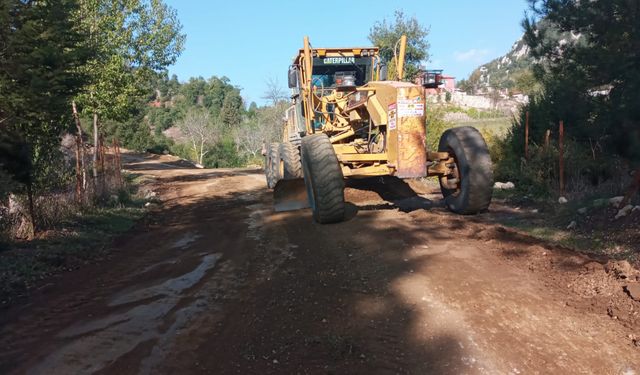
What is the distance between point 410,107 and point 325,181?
1.69 meters

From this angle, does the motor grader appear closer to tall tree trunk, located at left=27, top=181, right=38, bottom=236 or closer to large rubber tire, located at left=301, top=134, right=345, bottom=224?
large rubber tire, located at left=301, top=134, right=345, bottom=224

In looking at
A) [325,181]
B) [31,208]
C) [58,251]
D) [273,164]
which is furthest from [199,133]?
[325,181]

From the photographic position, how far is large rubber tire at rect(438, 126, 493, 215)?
781 centimetres

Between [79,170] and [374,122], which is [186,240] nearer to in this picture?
[374,122]

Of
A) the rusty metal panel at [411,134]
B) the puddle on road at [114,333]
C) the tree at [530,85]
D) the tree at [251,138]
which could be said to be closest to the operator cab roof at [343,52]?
the rusty metal panel at [411,134]

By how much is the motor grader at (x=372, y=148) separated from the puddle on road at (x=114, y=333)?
2877mm

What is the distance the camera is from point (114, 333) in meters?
4.36

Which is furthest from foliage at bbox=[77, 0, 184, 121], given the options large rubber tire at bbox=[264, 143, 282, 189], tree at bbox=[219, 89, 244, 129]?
tree at bbox=[219, 89, 244, 129]

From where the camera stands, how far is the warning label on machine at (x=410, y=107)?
757 cm

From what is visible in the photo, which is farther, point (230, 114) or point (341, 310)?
point (230, 114)

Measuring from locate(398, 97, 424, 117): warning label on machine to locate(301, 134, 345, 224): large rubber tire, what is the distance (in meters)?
1.21

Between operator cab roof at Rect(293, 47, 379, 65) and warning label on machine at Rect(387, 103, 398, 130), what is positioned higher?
operator cab roof at Rect(293, 47, 379, 65)

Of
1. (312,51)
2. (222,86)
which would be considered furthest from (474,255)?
(222,86)

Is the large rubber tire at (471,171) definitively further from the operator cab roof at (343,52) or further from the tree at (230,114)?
the tree at (230,114)
